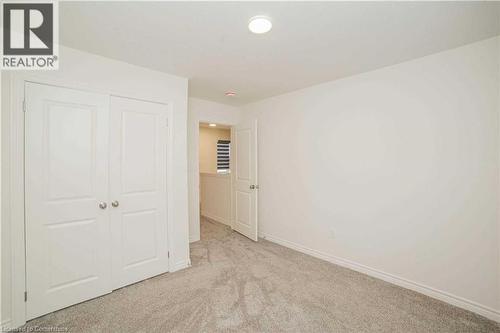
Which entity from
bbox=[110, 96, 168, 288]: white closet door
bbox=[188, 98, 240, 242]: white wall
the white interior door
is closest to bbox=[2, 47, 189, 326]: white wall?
bbox=[110, 96, 168, 288]: white closet door

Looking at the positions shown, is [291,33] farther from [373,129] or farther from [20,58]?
[20,58]

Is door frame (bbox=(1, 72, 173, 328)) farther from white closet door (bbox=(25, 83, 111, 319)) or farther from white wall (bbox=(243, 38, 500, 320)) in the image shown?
white wall (bbox=(243, 38, 500, 320))

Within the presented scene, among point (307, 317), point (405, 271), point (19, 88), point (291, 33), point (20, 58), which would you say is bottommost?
point (307, 317)

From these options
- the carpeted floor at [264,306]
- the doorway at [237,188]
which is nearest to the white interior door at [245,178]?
the doorway at [237,188]

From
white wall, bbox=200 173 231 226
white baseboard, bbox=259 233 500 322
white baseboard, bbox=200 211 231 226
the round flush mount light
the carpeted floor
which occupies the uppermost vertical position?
the round flush mount light

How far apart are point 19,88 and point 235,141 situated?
2.97 metres

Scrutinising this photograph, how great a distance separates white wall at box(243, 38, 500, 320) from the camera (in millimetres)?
1930

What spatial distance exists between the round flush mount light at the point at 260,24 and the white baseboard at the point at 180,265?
2.68 m

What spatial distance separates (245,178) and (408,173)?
2.48m

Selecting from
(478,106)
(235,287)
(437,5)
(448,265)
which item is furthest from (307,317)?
(437,5)

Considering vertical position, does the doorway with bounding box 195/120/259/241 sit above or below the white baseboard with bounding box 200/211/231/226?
above

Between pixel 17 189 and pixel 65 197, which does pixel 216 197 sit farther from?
pixel 17 189

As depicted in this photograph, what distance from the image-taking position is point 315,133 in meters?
3.18

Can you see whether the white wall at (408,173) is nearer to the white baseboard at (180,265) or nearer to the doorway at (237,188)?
the doorway at (237,188)
